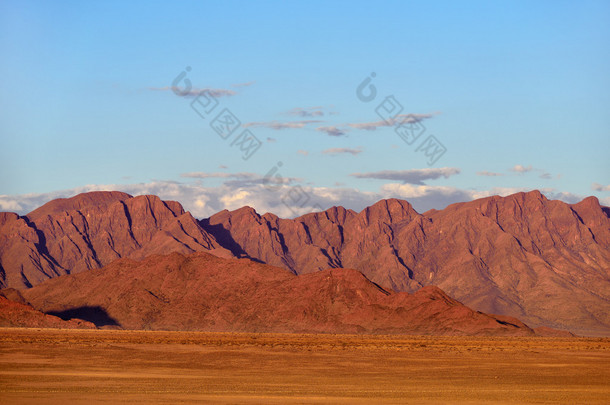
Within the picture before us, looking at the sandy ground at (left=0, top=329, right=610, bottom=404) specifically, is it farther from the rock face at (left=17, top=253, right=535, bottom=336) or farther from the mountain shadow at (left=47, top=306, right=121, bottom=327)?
the mountain shadow at (left=47, top=306, right=121, bottom=327)

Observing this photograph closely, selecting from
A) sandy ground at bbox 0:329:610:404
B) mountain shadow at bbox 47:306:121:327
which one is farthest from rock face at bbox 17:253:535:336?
sandy ground at bbox 0:329:610:404

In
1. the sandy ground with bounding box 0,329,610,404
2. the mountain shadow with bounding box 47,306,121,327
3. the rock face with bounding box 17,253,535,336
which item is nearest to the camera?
the sandy ground with bounding box 0,329,610,404

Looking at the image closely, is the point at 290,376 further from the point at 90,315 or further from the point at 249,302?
the point at 90,315

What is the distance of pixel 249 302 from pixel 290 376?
408ft

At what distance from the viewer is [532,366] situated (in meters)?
66.0

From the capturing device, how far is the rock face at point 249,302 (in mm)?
161250

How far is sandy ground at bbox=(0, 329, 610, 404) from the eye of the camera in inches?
1586

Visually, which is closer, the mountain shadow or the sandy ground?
the sandy ground

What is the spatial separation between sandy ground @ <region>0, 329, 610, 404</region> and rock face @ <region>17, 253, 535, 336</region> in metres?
74.4

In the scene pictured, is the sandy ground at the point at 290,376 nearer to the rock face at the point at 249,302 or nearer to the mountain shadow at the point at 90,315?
the rock face at the point at 249,302

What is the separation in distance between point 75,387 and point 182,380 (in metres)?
7.50

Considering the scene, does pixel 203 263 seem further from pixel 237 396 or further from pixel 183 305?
pixel 237 396

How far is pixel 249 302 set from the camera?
177 metres

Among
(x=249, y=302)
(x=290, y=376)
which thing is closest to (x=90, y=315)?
Answer: (x=249, y=302)
